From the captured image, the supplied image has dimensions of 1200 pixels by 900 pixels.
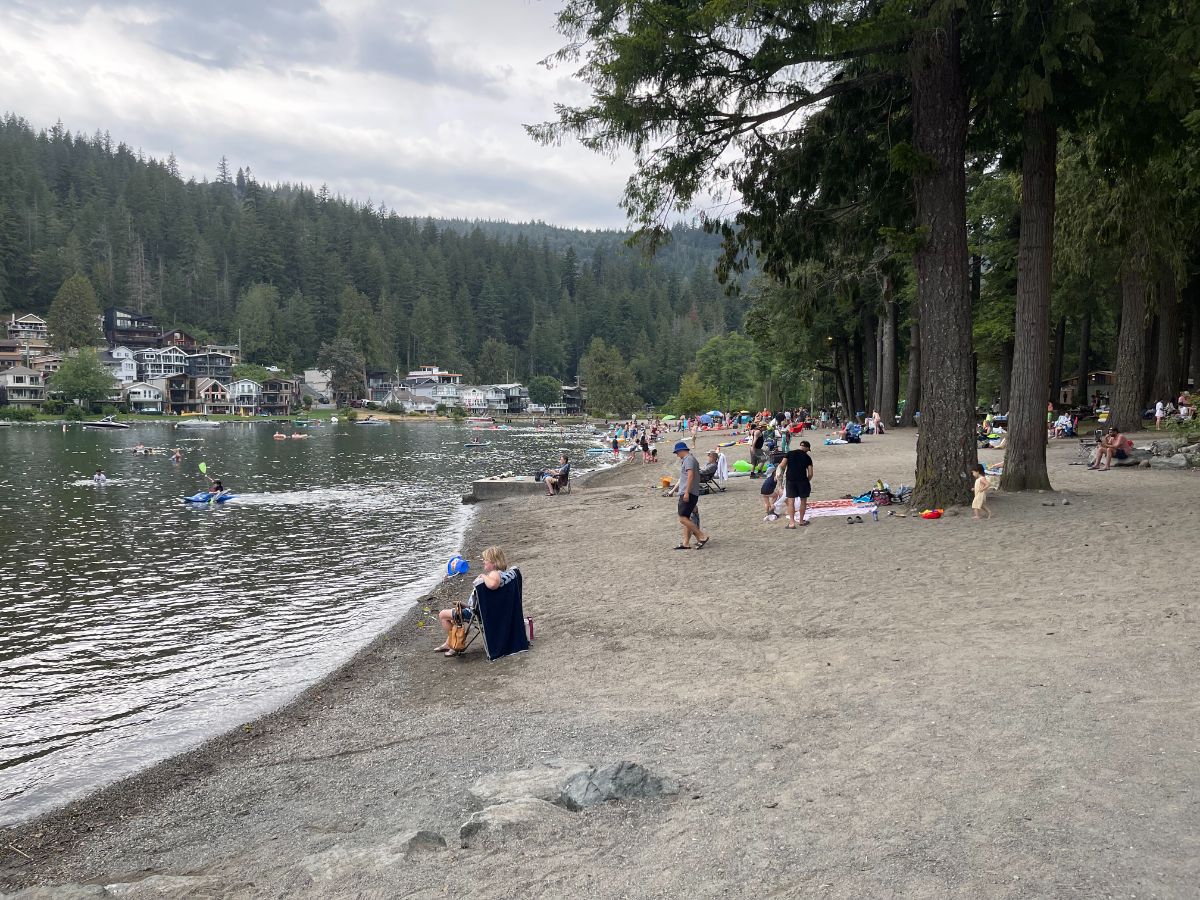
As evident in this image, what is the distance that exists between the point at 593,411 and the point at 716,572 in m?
157

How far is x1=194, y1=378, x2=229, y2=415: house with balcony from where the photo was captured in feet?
446

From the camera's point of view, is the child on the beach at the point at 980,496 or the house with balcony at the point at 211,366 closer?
the child on the beach at the point at 980,496

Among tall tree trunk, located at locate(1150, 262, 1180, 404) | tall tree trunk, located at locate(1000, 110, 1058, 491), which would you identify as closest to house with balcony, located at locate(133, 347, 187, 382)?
tall tree trunk, located at locate(1150, 262, 1180, 404)

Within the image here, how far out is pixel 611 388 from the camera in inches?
6594

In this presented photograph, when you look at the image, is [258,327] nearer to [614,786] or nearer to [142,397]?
[142,397]

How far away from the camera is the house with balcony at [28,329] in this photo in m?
139

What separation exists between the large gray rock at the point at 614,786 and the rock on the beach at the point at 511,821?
0.13 meters

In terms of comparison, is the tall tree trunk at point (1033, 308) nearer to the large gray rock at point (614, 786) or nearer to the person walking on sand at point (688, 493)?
the person walking on sand at point (688, 493)

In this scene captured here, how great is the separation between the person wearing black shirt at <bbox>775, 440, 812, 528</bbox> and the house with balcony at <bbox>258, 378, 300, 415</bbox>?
468 feet

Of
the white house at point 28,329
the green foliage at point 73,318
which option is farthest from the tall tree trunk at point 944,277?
the white house at point 28,329

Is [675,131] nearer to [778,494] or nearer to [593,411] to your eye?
[778,494]

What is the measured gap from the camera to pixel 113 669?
1112 centimetres

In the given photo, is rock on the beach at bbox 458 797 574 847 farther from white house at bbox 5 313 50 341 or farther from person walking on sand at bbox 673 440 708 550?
white house at bbox 5 313 50 341

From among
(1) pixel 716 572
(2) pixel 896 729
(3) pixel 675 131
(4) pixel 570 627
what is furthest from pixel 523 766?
(3) pixel 675 131
